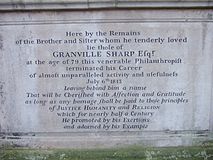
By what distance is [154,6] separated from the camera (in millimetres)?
3730

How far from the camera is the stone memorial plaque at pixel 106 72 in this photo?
12.6 ft

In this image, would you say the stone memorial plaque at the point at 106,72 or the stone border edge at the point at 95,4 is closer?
the stone border edge at the point at 95,4

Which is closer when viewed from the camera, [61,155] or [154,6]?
[154,6]

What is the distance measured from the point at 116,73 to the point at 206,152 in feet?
4.27

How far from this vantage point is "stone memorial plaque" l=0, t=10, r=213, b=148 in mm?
3842

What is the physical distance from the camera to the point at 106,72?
156 inches

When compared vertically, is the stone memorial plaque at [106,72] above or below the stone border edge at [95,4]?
below

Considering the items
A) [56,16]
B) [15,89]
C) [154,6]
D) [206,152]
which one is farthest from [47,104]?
[206,152]

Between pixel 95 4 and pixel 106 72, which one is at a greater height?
pixel 95 4

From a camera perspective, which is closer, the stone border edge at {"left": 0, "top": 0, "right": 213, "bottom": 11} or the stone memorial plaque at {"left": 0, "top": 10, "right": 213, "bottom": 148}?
the stone border edge at {"left": 0, "top": 0, "right": 213, "bottom": 11}

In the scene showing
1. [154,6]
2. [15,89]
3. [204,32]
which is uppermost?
[154,6]

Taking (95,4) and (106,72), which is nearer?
(95,4)

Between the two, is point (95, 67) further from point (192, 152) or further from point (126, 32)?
point (192, 152)

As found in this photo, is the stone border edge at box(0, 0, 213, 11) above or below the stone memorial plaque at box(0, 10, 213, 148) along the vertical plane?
above
